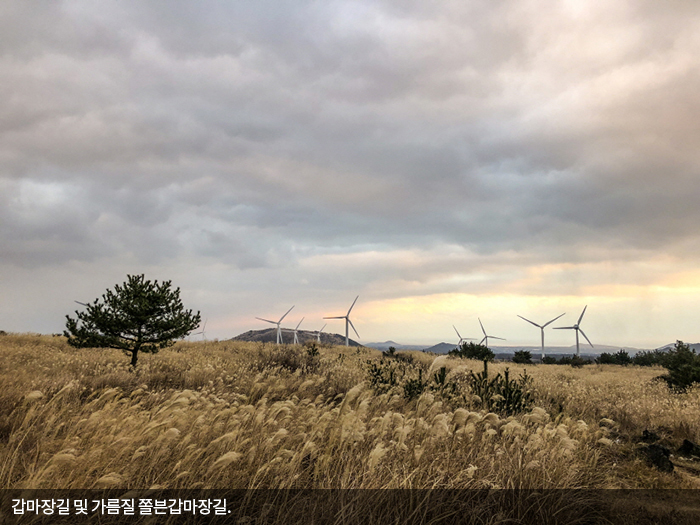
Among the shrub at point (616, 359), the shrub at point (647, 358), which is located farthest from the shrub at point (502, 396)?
the shrub at point (616, 359)

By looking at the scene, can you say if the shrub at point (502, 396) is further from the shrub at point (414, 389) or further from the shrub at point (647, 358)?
the shrub at point (647, 358)

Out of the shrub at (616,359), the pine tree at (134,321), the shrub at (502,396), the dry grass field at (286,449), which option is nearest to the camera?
the dry grass field at (286,449)

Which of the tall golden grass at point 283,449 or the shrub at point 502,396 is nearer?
the tall golden grass at point 283,449

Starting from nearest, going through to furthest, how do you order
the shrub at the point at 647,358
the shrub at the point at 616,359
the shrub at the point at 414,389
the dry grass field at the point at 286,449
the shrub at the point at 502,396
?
the dry grass field at the point at 286,449, the shrub at the point at 502,396, the shrub at the point at 414,389, the shrub at the point at 647,358, the shrub at the point at 616,359

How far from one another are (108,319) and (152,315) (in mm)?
1625

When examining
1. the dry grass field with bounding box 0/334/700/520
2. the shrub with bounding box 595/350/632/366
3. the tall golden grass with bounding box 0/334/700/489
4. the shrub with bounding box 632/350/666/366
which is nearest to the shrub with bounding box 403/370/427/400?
the dry grass field with bounding box 0/334/700/520

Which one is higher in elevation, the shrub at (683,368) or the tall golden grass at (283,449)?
the tall golden grass at (283,449)

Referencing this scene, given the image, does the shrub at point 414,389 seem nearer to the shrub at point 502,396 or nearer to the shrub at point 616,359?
the shrub at point 502,396

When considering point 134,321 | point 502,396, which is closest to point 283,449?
point 502,396

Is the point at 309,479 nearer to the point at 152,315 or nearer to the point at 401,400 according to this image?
the point at 401,400

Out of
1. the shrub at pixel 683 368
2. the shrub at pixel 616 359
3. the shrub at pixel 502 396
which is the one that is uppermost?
the shrub at pixel 502 396

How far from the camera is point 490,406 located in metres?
10.3

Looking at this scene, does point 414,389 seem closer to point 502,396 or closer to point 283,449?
point 502,396

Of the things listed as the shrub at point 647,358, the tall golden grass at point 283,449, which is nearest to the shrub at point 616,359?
the shrub at point 647,358
